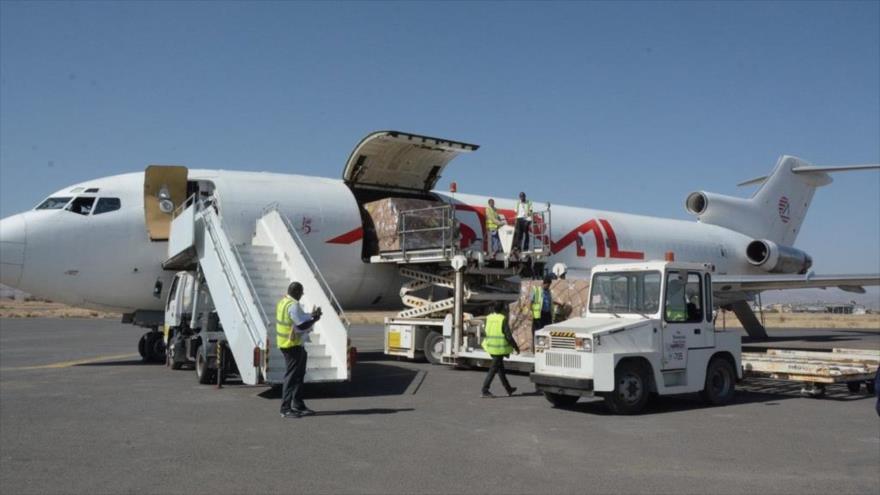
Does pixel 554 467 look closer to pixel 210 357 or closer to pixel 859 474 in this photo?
pixel 859 474

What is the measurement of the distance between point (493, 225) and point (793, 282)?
405 inches

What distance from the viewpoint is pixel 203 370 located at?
14.2 m

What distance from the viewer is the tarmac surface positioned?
6.77 m

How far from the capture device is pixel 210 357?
46.4 feet

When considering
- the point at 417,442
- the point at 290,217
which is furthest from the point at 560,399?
the point at 290,217

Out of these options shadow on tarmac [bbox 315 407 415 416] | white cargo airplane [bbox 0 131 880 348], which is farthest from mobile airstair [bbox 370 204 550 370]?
shadow on tarmac [bbox 315 407 415 416]

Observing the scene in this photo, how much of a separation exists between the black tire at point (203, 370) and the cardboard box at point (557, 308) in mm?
6367

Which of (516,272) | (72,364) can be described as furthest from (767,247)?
(72,364)

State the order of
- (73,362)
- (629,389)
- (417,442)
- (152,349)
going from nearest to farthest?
(417,442), (629,389), (152,349), (73,362)

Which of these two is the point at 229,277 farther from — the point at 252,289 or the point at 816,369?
the point at 816,369

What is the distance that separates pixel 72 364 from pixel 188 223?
6107 millimetres

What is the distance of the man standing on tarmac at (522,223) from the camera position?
60.3 feet

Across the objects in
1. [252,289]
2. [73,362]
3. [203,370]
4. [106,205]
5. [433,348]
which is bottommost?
[73,362]

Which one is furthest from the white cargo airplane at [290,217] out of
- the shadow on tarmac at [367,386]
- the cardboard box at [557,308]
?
the cardboard box at [557,308]
